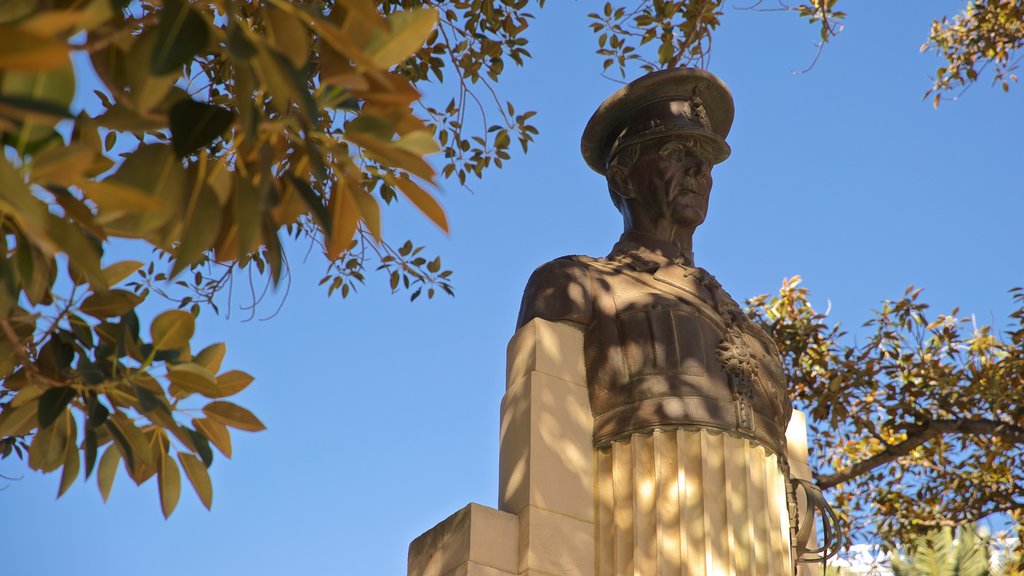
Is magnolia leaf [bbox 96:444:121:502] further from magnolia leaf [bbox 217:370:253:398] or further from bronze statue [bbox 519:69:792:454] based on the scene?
bronze statue [bbox 519:69:792:454]

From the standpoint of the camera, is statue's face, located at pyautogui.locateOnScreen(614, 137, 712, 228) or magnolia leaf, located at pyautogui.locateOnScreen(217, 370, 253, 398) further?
statue's face, located at pyautogui.locateOnScreen(614, 137, 712, 228)

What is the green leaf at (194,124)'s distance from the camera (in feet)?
5.74

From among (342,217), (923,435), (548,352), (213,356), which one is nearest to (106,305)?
(213,356)

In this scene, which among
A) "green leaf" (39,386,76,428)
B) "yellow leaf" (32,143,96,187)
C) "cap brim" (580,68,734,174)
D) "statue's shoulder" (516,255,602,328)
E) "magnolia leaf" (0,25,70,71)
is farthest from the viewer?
"cap brim" (580,68,734,174)

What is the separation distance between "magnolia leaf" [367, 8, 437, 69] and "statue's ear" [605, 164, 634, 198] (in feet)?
15.0

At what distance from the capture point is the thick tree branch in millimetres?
9594

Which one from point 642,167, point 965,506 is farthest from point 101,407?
point 965,506

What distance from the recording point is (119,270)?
235cm

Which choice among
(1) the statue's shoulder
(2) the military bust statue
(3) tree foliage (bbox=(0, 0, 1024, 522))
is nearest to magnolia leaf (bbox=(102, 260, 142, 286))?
(3) tree foliage (bbox=(0, 0, 1024, 522))

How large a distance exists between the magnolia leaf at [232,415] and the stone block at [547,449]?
9.84 feet

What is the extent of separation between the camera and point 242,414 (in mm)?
2281

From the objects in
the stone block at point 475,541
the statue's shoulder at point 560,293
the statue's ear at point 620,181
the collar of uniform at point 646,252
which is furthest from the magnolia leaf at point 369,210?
the statue's ear at point 620,181

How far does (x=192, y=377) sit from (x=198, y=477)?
31 centimetres

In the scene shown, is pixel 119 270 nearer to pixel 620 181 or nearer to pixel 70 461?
pixel 70 461
